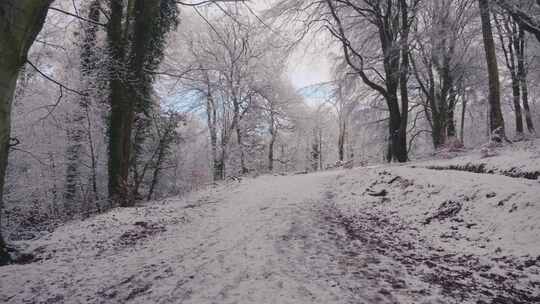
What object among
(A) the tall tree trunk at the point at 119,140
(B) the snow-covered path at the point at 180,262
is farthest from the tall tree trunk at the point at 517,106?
(A) the tall tree trunk at the point at 119,140

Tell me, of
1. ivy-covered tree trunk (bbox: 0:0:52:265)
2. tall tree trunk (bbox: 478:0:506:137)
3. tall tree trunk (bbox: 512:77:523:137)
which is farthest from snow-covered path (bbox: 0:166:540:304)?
tall tree trunk (bbox: 512:77:523:137)

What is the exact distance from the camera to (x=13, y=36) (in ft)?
6.98

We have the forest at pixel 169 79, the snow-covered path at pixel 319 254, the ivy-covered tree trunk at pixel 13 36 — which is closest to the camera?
Answer: the ivy-covered tree trunk at pixel 13 36

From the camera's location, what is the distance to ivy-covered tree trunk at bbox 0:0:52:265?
2.05 metres

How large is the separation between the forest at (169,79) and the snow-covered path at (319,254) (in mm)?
1325

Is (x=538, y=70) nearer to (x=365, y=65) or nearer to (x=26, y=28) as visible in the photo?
(x=365, y=65)

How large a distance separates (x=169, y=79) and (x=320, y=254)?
14653mm

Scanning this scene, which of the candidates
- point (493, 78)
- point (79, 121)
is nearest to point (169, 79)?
point (79, 121)

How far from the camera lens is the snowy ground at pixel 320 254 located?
2.92 meters

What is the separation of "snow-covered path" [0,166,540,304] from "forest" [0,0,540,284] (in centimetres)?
133

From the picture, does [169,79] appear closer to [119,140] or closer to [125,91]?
[125,91]

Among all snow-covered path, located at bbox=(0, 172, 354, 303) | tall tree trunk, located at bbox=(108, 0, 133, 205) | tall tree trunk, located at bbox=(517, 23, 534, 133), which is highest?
tall tree trunk, located at bbox=(517, 23, 534, 133)

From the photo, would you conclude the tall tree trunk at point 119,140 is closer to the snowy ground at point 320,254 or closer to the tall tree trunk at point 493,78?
the snowy ground at point 320,254

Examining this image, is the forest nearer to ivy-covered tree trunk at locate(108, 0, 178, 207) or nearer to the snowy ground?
→ ivy-covered tree trunk at locate(108, 0, 178, 207)
